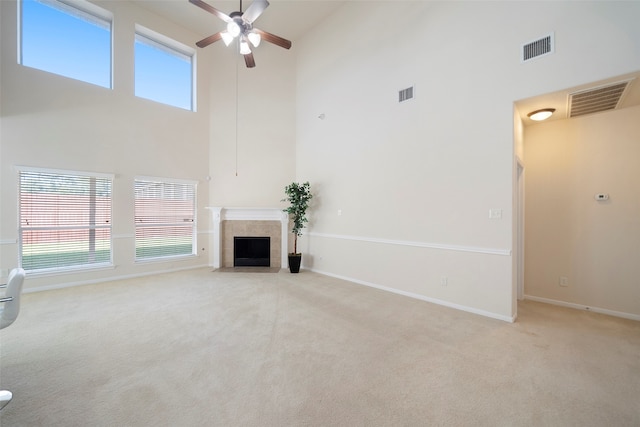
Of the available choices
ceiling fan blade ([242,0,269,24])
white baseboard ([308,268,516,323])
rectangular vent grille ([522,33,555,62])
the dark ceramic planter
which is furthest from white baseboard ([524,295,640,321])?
ceiling fan blade ([242,0,269,24])

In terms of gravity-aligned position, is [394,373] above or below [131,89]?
below

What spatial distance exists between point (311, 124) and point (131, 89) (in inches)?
147

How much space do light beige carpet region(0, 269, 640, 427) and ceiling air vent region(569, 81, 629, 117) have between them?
9.01ft

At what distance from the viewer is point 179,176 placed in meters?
5.75

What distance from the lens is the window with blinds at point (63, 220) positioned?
4148 millimetres

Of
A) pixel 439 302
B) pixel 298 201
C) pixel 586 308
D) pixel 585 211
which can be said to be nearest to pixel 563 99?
pixel 585 211

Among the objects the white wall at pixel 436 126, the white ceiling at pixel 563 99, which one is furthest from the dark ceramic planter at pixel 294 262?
the white ceiling at pixel 563 99

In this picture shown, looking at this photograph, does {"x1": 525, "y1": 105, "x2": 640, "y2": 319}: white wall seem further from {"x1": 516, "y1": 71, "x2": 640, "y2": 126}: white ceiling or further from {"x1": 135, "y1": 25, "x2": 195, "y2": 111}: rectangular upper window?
{"x1": 135, "y1": 25, "x2": 195, "y2": 111}: rectangular upper window

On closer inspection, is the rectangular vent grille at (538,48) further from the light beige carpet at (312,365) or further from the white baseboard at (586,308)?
the white baseboard at (586,308)

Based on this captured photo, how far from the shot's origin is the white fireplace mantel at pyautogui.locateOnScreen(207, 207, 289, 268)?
238 inches

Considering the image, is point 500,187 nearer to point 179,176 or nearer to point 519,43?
point 519,43

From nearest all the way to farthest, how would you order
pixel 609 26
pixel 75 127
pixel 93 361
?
pixel 93 361, pixel 609 26, pixel 75 127

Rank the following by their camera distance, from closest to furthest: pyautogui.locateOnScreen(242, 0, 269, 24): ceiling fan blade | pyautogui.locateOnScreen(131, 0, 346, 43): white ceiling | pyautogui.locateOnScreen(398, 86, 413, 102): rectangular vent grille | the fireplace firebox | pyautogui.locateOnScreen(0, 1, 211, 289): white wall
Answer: pyautogui.locateOnScreen(242, 0, 269, 24): ceiling fan blade, pyautogui.locateOnScreen(0, 1, 211, 289): white wall, pyautogui.locateOnScreen(398, 86, 413, 102): rectangular vent grille, pyautogui.locateOnScreen(131, 0, 346, 43): white ceiling, the fireplace firebox

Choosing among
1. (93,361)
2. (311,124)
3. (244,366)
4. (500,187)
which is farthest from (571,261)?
(93,361)
